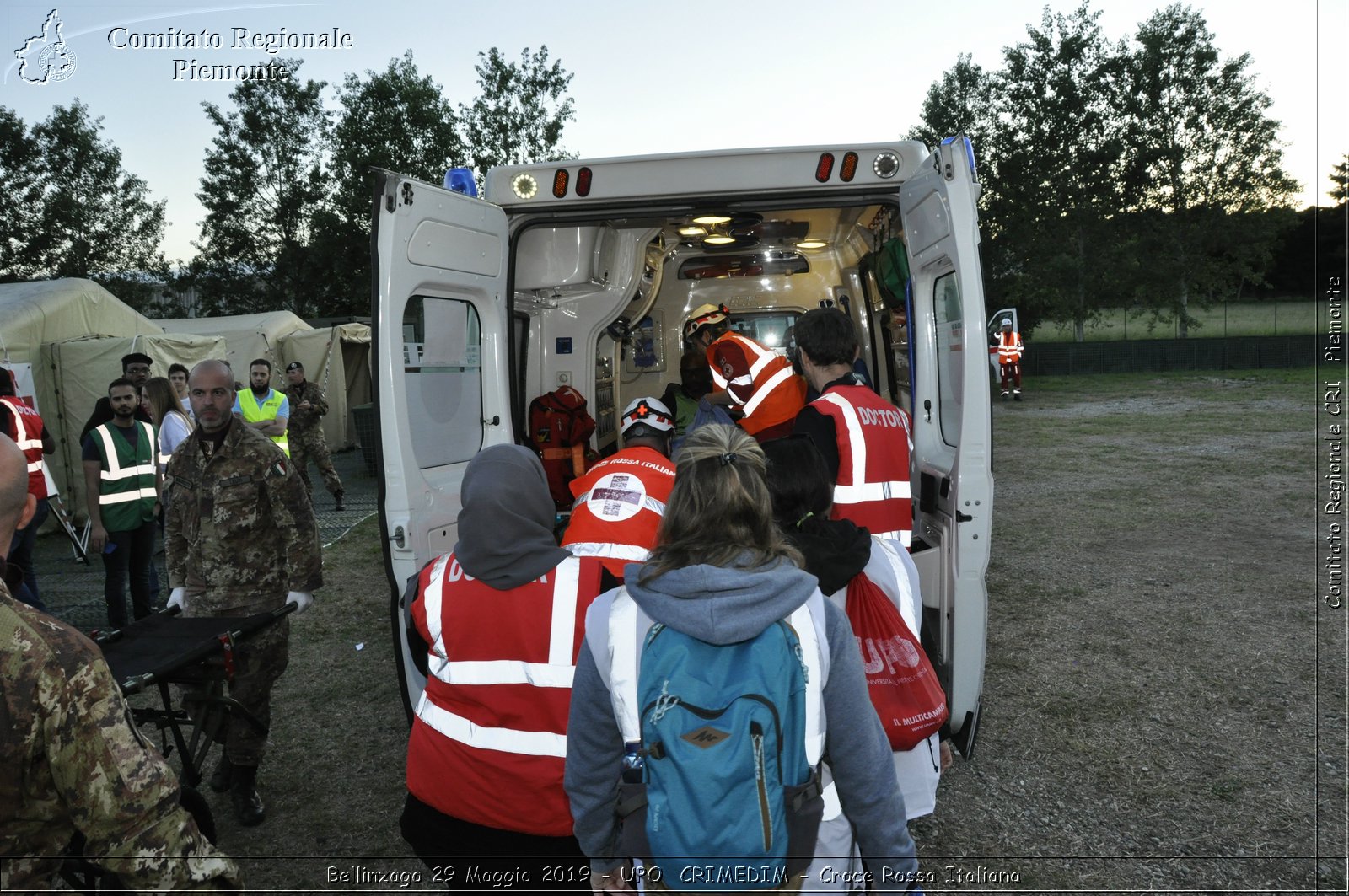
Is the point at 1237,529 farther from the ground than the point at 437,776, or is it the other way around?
the point at 437,776

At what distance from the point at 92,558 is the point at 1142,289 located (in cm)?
3606

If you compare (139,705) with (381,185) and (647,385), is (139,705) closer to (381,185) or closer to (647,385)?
(381,185)

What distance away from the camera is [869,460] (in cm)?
339

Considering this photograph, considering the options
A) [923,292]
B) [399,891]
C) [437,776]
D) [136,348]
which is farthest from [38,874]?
[136,348]

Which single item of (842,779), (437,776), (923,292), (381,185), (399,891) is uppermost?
(381,185)

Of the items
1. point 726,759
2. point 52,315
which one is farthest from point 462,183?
point 52,315

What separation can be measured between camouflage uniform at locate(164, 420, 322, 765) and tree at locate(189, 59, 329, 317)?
3480 cm

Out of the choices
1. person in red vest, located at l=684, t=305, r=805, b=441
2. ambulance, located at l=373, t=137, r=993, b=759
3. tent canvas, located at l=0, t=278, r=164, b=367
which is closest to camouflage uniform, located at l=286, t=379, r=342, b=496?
tent canvas, located at l=0, t=278, r=164, b=367

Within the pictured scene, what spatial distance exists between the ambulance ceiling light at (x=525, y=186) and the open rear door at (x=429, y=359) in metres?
0.13

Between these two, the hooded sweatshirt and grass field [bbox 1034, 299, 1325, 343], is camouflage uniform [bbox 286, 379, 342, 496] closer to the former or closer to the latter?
the hooded sweatshirt

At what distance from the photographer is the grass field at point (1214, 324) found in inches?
1092

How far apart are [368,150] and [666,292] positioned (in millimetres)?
30423

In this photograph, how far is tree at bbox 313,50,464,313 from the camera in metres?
33.7

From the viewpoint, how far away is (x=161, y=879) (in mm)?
1475
